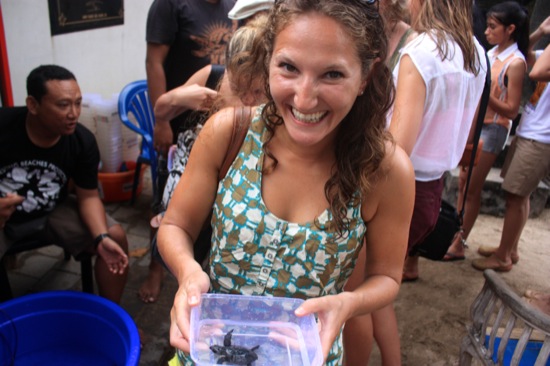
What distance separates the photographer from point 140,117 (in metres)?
3.99

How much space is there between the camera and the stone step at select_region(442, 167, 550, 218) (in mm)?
4934

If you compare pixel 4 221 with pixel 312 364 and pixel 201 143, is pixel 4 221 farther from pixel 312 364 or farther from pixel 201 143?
pixel 312 364

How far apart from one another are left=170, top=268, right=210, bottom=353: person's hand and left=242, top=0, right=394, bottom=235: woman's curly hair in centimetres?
39

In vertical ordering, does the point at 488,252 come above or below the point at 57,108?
below

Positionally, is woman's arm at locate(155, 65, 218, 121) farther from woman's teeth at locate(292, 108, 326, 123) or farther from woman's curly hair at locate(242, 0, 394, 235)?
woman's teeth at locate(292, 108, 326, 123)

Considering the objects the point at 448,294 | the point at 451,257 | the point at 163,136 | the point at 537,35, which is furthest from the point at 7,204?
the point at 537,35

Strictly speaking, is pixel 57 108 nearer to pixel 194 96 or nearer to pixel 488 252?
pixel 194 96

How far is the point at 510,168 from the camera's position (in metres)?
3.63

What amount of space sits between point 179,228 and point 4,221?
1.36 metres

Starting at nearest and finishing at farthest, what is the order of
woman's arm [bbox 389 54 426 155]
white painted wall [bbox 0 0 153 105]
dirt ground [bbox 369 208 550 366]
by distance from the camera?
1. woman's arm [bbox 389 54 426 155]
2. dirt ground [bbox 369 208 550 366]
3. white painted wall [bbox 0 0 153 105]

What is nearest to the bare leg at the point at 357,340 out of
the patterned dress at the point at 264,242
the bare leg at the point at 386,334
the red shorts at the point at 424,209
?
the bare leg at the point at 386,334

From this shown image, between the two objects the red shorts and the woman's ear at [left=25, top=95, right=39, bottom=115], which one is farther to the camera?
the woman's ear at [left=25, top=95, right=39, bottom=115]

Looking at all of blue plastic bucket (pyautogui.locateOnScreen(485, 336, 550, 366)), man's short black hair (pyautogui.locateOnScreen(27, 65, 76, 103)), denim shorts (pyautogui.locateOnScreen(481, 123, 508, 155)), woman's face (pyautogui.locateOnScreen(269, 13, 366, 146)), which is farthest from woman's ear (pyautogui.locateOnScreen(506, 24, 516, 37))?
man's short black hair (pyautogui.locateOnScreen(27, 65, 76, 103))

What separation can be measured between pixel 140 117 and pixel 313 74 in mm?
3137
